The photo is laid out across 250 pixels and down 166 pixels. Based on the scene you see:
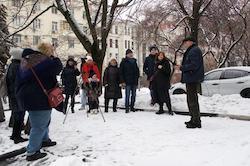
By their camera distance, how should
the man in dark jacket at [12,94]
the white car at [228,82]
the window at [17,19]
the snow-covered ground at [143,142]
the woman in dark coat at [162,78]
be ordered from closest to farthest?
1. the snow-covered ground at [143,142]
2. the man in dark jacket at [12,94]
3. the woman in dark coat at [162,78]
4. the white car at [228,82]
5. the window at [17,19]

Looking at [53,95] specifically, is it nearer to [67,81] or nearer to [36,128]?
[36,128]

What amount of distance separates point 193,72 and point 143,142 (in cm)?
216

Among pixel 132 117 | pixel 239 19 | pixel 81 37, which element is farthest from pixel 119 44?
pixel 132 117

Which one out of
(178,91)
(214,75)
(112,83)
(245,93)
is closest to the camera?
(112,83)

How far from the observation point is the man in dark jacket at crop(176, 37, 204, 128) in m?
9.48

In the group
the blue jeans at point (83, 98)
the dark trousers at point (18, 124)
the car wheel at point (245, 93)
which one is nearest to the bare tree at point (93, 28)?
the blue jeans at point (83, 98)

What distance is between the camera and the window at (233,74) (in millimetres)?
16906

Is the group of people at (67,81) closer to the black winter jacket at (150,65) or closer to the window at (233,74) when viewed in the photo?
the black winter jacket at (150,65)

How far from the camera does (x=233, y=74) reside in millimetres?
17266

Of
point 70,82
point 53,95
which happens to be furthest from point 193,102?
point 70,82

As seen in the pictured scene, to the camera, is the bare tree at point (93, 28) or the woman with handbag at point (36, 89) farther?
the bare tree at point (93, 28)

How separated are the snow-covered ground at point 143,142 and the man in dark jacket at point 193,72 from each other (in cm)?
40

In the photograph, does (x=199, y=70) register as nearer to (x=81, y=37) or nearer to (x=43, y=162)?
(x=43, y=162)

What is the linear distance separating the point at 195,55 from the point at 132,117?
323 cm
